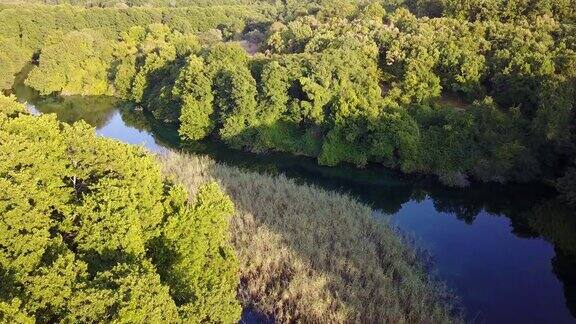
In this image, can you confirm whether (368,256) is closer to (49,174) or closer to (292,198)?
(292,198)

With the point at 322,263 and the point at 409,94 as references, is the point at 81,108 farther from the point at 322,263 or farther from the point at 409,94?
the point at 322,263

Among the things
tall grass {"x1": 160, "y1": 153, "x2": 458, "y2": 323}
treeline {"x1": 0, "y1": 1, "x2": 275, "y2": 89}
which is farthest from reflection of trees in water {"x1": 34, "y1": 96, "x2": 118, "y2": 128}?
tall grass {"x1": 160, "y1": 153, "x2": 458, "y2": 323}

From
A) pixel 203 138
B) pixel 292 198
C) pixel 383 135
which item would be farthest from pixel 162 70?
pixel 292 198

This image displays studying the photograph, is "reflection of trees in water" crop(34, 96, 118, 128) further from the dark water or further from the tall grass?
the tall grass

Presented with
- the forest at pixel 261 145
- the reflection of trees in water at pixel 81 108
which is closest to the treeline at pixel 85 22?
the forest at pixel 261 145

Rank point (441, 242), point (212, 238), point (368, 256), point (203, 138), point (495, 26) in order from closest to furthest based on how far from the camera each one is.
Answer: point (212, 238) → point (368, 256) → point (441, 242) → point (495, 26) → point (203, 138)
